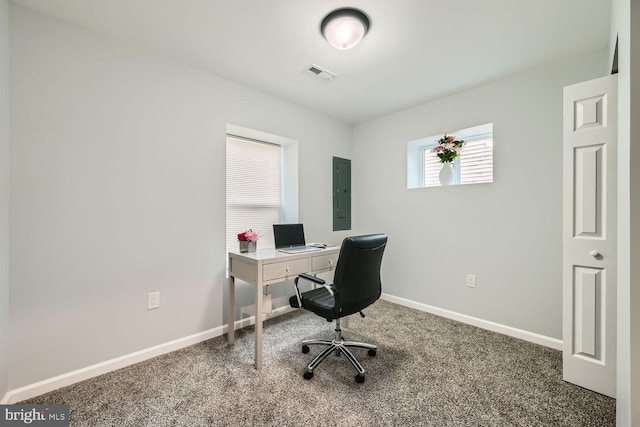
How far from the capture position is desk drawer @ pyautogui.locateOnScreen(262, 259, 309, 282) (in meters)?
2.07

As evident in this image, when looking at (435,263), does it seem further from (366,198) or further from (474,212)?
(366,198)

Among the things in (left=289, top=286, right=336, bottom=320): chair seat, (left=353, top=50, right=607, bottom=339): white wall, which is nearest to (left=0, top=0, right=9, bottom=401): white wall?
(left=289, top=286, right=336, bottom=320): chair seat

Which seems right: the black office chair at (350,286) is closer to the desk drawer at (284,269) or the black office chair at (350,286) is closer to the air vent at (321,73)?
the desk drawer at (284,269)

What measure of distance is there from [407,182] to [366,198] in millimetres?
610

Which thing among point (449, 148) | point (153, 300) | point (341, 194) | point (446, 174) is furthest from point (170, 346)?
point (449, 148)

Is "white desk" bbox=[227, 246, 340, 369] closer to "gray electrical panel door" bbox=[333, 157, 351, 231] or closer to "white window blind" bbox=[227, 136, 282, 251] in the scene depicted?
"white window blind" bbox=[227, 136, 282, 251]

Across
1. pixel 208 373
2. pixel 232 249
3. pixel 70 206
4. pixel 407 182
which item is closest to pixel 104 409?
pixel 208 373

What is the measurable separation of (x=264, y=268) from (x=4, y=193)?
1.55 m

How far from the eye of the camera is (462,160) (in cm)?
300

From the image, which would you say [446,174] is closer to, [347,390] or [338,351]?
[338,351]

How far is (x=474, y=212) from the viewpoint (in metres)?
2.72

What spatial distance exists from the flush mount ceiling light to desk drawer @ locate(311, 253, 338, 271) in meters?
1.65

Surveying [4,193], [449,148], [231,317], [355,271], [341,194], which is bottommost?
[231,317]

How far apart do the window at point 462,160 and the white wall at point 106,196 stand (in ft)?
6.68
